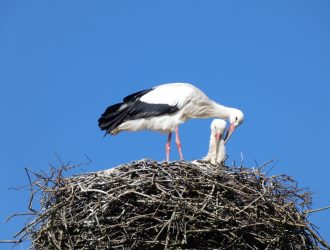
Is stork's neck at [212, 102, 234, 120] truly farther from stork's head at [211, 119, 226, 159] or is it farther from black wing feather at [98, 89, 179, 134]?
stork's head at [211, 119, 226, 159]

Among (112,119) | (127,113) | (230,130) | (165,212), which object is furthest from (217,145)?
(165,212)

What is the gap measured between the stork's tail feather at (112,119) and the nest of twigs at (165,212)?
8.87ft

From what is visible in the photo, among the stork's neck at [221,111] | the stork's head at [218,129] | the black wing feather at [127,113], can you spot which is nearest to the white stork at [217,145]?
the stork's head at [218,129]

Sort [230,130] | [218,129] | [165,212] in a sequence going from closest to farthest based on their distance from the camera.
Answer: [165,212] → [218,129] → [230,130]

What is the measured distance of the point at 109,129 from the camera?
11.4 metres

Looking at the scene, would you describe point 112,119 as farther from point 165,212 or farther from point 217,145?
point 165,212

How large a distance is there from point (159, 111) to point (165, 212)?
11.3 feet

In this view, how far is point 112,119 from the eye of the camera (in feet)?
37.6

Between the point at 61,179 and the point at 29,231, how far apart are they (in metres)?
0.64

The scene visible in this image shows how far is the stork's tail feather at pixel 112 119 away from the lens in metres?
11.4

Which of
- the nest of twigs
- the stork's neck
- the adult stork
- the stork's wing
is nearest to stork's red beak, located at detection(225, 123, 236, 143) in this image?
the adult stork

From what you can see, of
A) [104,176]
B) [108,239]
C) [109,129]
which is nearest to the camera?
[108,239]

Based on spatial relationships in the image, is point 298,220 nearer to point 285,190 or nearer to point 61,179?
point 285,190

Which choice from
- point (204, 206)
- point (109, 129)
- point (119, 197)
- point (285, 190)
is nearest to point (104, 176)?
point (119, 197)
